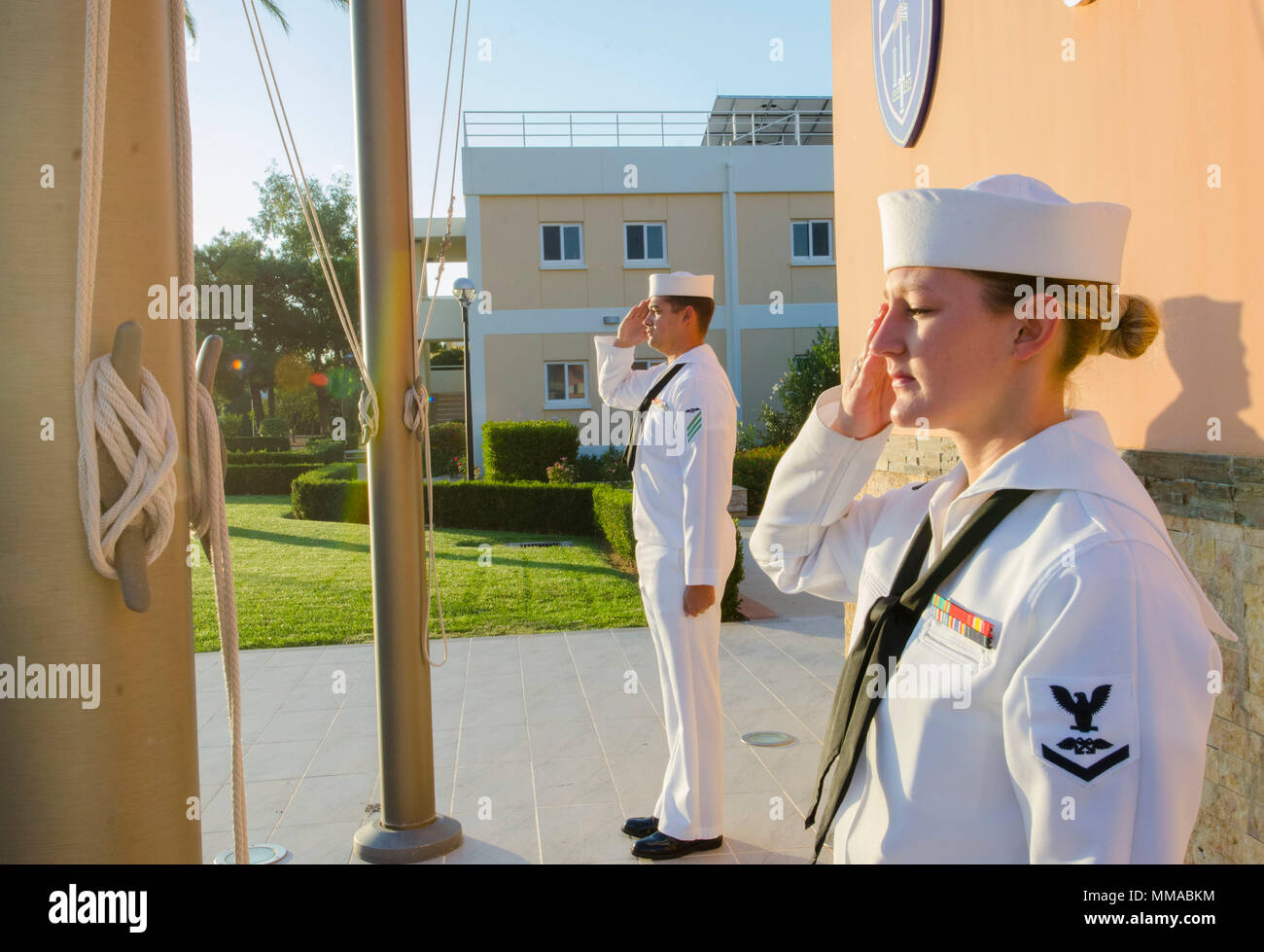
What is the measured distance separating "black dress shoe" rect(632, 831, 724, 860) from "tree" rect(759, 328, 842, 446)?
50.4 feet

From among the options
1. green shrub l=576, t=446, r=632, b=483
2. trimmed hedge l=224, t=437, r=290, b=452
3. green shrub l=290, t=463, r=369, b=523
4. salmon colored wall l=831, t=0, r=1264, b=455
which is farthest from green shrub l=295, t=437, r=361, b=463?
salmon colored wall l=831, t=0, r=1264, b=455

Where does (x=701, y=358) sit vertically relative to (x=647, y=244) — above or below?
below

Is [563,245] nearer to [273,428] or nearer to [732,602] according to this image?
[273,428]

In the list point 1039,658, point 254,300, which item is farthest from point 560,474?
point 254,300

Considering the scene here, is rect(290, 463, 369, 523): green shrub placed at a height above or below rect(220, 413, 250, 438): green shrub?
below

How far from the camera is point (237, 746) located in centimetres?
132

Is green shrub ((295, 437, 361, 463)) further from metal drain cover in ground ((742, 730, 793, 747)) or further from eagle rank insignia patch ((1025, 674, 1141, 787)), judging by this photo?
eagle rank insignia patch ((1025, 674, 1141, 787))

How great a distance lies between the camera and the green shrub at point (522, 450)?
64.0ft

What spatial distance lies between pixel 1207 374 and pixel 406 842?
129 inches

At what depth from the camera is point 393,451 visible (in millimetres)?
3795

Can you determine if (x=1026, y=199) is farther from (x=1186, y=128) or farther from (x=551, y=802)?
(x=551, y=802)

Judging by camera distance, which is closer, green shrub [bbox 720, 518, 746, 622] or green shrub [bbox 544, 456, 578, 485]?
green shrub [bbox 720, 518, 746, 622]

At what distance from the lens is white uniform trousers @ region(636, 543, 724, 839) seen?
3.91 metres

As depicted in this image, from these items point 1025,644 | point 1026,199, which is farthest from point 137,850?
point 1026,199
